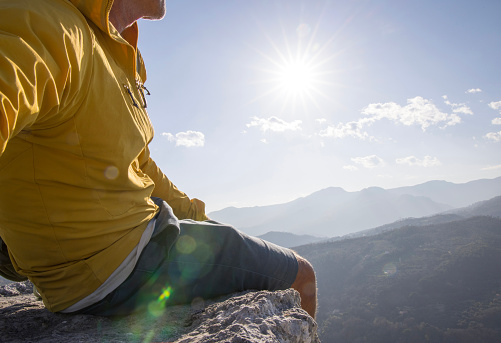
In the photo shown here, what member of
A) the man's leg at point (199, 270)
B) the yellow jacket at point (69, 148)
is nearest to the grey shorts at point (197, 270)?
the man's leg at point (199, 270)

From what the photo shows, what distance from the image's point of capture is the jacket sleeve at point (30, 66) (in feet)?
2.11

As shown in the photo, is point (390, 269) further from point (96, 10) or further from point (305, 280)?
point (96, 10)

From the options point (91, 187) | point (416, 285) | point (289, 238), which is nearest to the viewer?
point (91, 187)

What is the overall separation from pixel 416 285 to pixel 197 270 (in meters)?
56.1

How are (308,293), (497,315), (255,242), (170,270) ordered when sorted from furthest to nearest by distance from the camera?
1. (497,315)
2. (308,293)
3. (255,242)
4. (170,270)

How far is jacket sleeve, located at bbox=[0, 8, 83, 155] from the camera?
2.11 ft

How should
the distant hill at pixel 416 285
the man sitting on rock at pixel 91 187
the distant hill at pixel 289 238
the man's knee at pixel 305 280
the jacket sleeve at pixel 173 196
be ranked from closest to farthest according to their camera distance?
the man sitting on rock at pixel 91 187
the man's knee at pixel 305 280
the jacket sleeve at pixel 173 196
the distant hill at pixel 416 285
the distant hill at pixel 289 238

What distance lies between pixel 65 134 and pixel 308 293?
188cm

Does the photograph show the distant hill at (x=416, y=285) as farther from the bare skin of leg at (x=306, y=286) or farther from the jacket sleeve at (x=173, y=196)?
the jacket sleeve at (x=173, y=196)

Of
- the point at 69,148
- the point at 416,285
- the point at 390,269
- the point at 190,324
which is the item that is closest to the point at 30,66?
the point at 69,148

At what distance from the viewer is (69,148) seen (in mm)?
1178

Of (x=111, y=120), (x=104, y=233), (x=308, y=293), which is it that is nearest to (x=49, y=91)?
(x=111, y=120)

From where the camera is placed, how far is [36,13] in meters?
0.77

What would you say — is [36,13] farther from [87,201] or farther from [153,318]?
[153,318]
